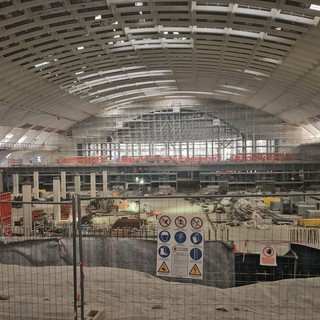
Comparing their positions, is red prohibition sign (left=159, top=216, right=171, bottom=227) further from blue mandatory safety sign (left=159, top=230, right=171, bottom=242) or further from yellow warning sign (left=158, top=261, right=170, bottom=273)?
yellow warning sign (left=158, top=261, right=170, bottom=273)

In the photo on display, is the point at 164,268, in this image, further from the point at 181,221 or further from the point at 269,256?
the point at 269,256

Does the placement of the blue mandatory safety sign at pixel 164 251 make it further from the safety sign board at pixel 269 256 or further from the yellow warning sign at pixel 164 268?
the safety sign board at pixel 269 256

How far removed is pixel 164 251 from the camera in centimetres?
433

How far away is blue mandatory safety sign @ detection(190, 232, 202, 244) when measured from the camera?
13.9ft

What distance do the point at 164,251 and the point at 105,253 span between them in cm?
374

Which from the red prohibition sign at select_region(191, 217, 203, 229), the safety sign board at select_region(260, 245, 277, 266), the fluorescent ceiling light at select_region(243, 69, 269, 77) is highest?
the fluorescent ceiling light at select_region(243, 69, 269, 77)

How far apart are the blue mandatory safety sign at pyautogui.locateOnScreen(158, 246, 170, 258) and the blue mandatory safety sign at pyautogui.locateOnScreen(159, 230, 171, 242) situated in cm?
10

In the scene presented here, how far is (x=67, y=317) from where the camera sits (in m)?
4.48

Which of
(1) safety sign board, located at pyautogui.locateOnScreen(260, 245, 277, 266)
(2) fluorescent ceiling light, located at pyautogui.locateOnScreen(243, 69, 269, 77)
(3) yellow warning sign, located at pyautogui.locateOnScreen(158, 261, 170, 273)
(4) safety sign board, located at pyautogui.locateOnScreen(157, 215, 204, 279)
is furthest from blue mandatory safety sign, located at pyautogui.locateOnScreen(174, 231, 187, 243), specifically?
(2) fluorescent ceiling light, located at pyautogui.locateOnScreen(243, 69, 269, 77)

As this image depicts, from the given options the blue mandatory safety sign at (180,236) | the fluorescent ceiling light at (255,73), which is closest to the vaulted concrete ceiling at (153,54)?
the fluorescent ceiling light at (255,73)

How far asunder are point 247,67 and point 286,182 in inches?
642

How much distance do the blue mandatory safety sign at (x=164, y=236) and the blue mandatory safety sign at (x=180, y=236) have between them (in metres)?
0.09

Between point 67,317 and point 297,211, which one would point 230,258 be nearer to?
point 67,317

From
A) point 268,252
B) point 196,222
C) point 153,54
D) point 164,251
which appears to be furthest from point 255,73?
point 164,251
